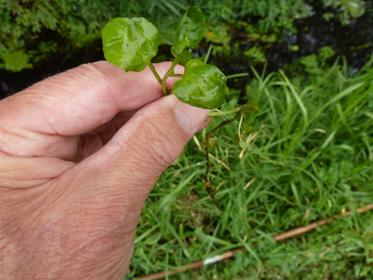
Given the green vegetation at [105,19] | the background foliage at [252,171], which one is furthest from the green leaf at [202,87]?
the green vegetation at [105,19]

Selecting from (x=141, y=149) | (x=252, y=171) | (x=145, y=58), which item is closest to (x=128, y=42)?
(x=145, y=58)

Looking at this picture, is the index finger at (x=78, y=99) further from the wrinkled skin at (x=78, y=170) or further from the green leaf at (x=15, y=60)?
the green leaf at (x=15, y=60)

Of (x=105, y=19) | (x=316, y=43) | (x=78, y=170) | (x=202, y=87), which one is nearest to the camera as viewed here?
(x=202, y=87)

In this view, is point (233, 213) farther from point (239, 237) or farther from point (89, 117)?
point (89, 117)

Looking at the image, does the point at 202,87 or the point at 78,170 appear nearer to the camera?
the point at 202,87

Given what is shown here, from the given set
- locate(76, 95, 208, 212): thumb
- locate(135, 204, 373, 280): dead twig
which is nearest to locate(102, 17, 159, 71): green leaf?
locate(76, 95, 208, 212): thumb

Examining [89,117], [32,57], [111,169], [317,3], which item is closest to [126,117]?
[89,117]

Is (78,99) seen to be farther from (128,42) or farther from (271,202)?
(271,202)

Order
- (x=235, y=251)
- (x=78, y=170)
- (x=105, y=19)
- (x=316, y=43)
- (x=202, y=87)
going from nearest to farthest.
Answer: (x=202, y=87)
(x=78, y=170)
(x=235, y=251)
(x=105, y=19)
(x=316, y=43)
